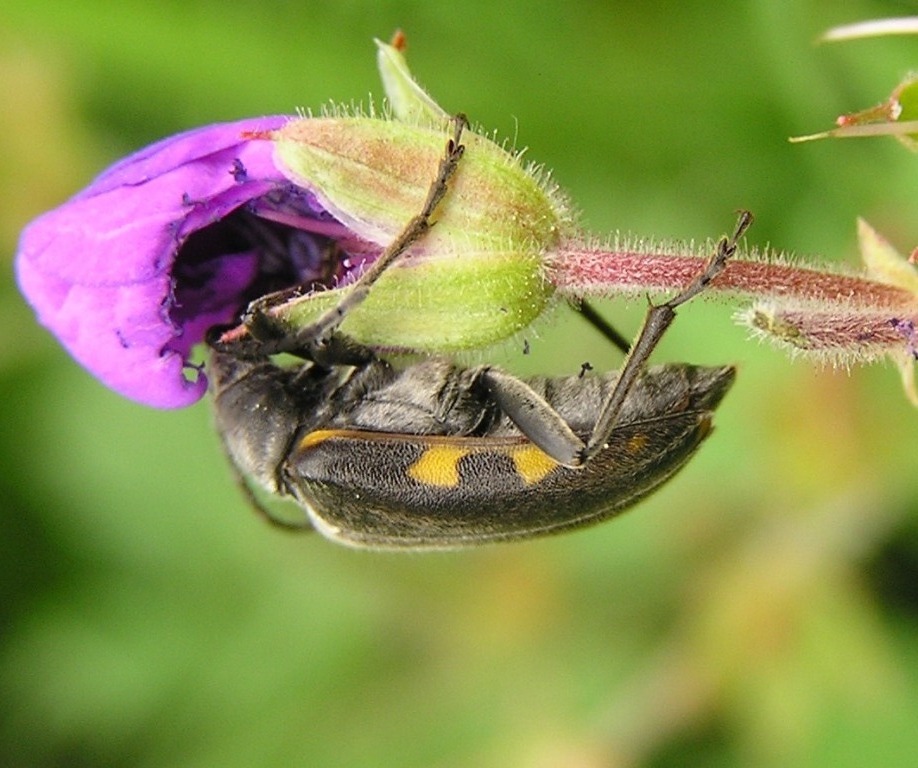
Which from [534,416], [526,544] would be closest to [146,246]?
[534,416]

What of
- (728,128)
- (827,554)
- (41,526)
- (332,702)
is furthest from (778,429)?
(41,526)

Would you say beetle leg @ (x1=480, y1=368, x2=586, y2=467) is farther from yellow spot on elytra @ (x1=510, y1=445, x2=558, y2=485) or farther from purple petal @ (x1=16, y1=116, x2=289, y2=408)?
purple petal @ (x1=16, y1=116, x2=289, y2=408)

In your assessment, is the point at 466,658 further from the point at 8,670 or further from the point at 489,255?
the point at 489,255

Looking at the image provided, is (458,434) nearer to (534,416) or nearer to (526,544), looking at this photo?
(534,416)

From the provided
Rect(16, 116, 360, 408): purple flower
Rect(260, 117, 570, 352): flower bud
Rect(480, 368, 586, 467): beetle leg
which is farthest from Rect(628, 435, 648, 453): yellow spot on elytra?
Rect(16, 116, 360, 408): purple flower

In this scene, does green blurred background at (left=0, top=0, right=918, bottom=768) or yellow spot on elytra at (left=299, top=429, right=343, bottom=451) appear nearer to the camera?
yellow spot on elytra at (left=299, top=429, right=343, bottom=451)
